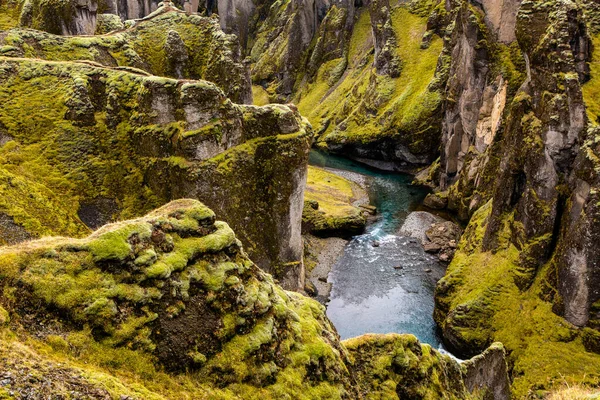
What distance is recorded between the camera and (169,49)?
5209 cm

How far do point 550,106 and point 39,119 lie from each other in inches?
1681

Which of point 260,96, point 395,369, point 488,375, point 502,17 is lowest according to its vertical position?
point 260,96

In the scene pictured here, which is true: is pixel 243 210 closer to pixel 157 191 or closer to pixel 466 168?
pixel 157 191

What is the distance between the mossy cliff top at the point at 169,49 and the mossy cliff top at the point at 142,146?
853 centimetres

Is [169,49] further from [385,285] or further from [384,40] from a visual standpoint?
[384,40]

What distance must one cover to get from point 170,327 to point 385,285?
1700 inches

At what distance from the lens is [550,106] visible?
39906 millimetres

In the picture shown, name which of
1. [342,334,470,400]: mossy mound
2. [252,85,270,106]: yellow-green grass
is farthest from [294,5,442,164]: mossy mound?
[342,334,470,400]: mossy mound

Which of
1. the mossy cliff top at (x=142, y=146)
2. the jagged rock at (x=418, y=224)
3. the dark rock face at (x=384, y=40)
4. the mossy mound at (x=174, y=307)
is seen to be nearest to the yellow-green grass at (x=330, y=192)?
the jagged rock at (x=418, y=224)

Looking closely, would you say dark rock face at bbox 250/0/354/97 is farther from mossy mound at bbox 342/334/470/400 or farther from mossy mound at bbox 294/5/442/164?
mossy mound at bbox 342/334/470/400

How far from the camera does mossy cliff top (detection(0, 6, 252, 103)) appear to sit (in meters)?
42.7

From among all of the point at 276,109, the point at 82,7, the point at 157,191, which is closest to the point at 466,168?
the point at 276,109

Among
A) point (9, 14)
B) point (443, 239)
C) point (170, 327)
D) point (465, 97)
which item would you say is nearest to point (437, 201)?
point (443, 239)

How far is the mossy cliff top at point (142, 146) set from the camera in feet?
104
